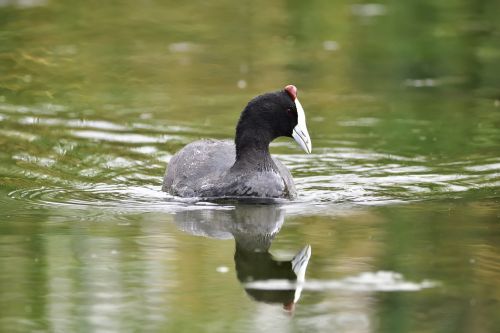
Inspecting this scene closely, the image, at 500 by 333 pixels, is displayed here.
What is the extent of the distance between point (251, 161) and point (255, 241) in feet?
4.65

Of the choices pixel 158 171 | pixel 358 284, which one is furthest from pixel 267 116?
pixel 358 284

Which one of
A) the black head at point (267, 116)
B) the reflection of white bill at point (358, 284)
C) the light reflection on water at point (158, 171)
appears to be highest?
the black head at point (267, 116)

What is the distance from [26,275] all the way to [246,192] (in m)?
2.42

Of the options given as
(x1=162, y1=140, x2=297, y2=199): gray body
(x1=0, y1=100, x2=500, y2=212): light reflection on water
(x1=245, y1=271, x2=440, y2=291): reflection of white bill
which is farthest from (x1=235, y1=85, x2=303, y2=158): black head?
(x1=245, y1=271, x2=440, y2=291): reflection of white bill

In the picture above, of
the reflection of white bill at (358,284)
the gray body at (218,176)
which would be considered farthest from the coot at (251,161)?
the reflection of white bill at (358,284)

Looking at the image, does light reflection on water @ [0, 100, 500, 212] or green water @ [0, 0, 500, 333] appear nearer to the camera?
green water @ [0, 0, 500, 333]

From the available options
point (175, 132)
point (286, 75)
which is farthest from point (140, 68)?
point (175, 132)

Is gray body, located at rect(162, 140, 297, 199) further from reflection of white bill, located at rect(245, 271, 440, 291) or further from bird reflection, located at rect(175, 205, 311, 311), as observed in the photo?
reflection of white bill, located at rect(245, 271, 440, 291)

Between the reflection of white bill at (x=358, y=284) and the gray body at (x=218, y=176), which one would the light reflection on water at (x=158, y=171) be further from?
the reflection of white bill at (x=358, y=284)

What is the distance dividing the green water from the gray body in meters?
0.16

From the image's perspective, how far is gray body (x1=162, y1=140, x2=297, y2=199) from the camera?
847 cm

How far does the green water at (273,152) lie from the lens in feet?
19.1

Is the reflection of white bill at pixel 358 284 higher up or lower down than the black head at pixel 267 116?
lower down

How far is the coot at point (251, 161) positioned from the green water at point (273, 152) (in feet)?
0.62
